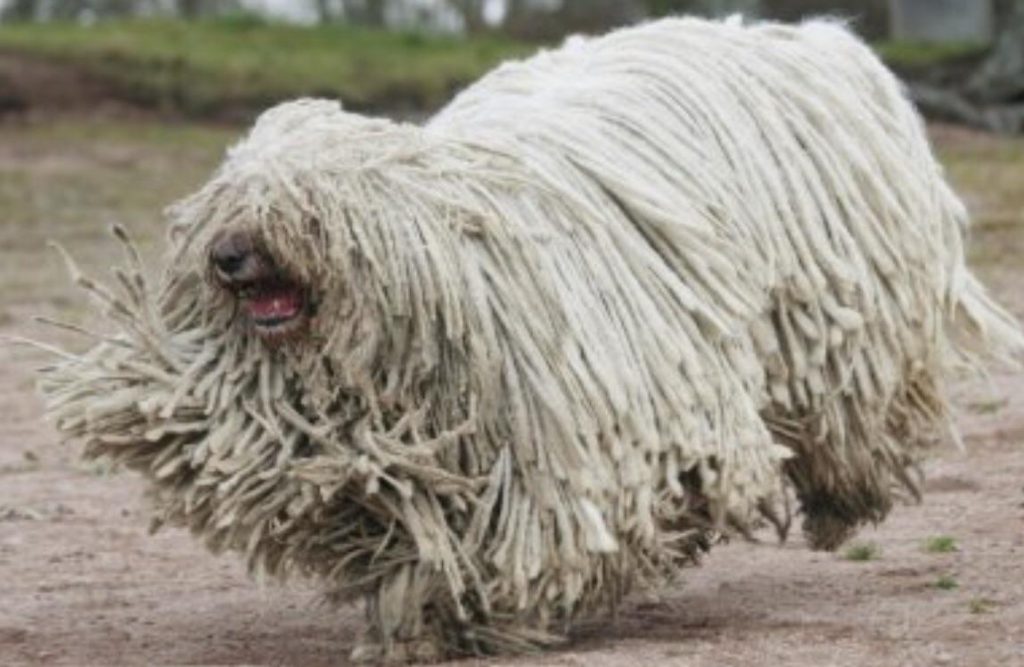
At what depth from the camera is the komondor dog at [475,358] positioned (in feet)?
A: 22.5

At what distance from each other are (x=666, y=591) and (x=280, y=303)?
177 centimetres

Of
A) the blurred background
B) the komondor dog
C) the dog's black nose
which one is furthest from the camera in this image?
the blurred background

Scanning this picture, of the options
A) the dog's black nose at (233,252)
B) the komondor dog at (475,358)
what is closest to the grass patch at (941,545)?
the komondor dog at (475,358)

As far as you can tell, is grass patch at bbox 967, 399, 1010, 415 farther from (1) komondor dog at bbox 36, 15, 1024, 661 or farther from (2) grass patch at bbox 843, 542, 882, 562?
(1) komondor dog at bbox 36, 15, 1024, 661

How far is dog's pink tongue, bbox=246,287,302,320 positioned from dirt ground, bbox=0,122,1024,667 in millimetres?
871

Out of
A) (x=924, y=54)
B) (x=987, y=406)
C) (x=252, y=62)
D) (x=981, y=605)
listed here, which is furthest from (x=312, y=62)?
(x=981, y=605)

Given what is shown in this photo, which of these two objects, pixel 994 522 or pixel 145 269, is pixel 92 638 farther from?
pixel 994 522

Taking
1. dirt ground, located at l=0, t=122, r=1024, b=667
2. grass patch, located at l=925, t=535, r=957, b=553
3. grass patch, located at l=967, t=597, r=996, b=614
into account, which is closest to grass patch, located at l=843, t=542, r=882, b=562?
dirt ground, located at l=0, t=122, r=1024, b=667

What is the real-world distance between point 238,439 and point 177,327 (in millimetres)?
349

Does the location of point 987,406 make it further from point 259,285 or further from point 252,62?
point 252,62

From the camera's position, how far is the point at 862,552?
8672 millimetres

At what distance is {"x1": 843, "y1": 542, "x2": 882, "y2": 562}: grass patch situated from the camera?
8648 millimetres

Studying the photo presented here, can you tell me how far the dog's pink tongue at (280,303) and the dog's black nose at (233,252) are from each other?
0.10 m

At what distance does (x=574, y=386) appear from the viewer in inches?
274
